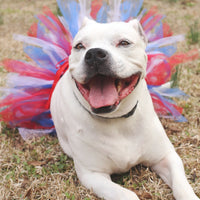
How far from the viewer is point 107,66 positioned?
5.91ft

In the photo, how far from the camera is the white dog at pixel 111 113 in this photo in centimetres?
186

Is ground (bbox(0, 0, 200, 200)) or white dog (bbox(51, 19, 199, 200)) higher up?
white dog (bbox(51, 19, 199, 200))

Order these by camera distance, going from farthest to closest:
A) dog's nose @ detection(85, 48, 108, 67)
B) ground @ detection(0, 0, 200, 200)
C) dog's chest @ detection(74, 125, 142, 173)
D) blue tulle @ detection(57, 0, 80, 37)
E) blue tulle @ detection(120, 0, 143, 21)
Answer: blue tulle @ detection(120, 0, 143, 21)
blue tulle @ detection(57, 0, 80, 37)
ground @ detection(0, 0, 200, 200)
dog's chest @ detection(74, 125, 142, 173)
dog's nose @ detection(85, 48, 108, 67)

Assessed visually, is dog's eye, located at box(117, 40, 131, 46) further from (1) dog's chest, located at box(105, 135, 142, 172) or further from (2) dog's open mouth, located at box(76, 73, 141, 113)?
(1) dog's chest, located at box(105, 135, 142, 172)

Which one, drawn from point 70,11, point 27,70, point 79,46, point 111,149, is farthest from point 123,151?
point 70,11

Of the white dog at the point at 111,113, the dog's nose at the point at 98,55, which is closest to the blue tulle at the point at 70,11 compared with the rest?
the white dog at the point at 111,113

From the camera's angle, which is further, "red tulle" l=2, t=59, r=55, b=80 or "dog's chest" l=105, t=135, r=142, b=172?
"red tulle" l=2, t=59, r=55, b=80

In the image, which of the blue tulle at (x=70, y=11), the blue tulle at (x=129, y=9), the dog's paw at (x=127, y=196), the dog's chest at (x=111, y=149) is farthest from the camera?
the blue tulle at (x=129, y=9)

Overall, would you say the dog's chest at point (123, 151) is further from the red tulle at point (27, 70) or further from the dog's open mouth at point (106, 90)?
the red tulle at point (27, 70)

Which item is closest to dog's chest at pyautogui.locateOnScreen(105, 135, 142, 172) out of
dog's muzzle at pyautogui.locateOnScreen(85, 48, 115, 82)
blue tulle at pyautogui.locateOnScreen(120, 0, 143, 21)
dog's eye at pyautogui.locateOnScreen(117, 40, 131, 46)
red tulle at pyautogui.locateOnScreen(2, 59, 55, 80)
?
dog's muzzle at pyautogui.locateOnScreen(85, 48, 115, 82)

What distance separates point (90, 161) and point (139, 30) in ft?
3.06

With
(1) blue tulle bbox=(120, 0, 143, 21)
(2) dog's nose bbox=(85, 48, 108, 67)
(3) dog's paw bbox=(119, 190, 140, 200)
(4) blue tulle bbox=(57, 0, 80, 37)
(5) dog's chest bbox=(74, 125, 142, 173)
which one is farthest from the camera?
(1) blue tulle bbox=(120, 0, 143, 21)

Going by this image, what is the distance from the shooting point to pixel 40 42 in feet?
9.53

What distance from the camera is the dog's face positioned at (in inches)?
71.6
